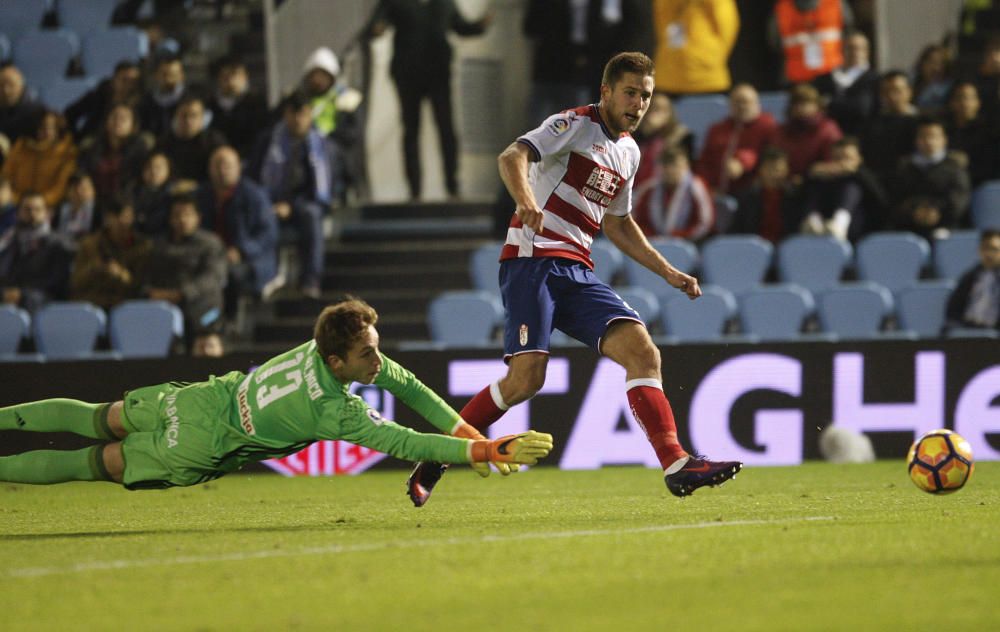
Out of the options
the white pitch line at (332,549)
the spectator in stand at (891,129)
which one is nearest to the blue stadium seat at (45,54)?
the spectator in stand at (891,129)

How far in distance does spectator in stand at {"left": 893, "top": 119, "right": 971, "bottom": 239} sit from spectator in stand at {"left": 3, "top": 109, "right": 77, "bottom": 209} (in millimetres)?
7670

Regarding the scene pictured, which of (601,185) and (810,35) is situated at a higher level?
(810,35)

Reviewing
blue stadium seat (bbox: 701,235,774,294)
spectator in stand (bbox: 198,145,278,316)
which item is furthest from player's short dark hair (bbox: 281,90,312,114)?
blue stadium seat (bbox: 701,235,774,294)

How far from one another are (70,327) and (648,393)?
7398mm

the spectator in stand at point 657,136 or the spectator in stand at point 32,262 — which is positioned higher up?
the spectator in stand at point 657,136

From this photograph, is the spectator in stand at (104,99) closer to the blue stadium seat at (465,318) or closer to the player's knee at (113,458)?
the blue stadium seat at (465,318)

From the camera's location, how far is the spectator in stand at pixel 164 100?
14.8 m

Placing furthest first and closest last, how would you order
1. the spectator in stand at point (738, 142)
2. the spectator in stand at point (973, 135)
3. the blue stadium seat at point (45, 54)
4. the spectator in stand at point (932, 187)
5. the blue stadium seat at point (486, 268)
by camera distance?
Result: 1. the blue stadium seat at point (45, 54)
2. the spectator in stand at point (738, 142)
3. the blue stadium seat at point (486, 268)
4. the spectator in stand at point (973, 135)
5. the spectator in stand at point (932, 187)

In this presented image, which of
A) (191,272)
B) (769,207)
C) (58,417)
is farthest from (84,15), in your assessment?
(58,417)

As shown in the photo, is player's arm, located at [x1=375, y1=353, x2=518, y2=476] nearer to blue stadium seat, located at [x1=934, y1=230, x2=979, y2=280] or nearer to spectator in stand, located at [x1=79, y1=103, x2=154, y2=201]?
blue stadium seat, located at [x1=934, y1=230, x2=979, y2=280]

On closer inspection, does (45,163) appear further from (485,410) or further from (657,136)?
(485,410)

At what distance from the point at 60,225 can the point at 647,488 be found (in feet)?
24.8

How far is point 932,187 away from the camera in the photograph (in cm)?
1273

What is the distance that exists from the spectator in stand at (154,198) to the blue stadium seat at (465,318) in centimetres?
276
